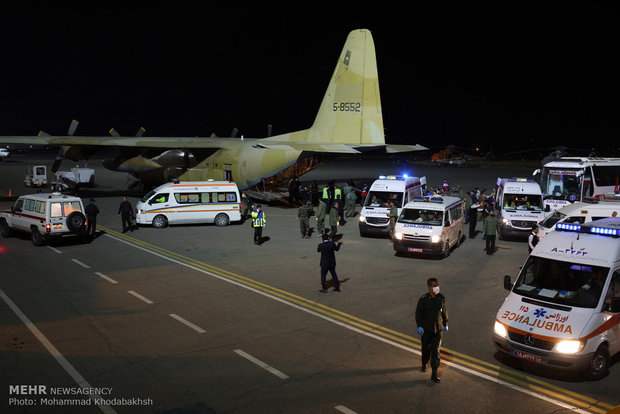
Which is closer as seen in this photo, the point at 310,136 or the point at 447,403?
the point at 447,403

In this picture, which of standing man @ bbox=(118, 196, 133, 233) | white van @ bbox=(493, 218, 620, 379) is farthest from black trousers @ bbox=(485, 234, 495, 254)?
standing man @ bbox=(118, 196, 133, 233)

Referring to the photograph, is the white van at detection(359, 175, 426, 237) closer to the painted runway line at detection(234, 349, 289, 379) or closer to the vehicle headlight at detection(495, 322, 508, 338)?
the vehicle headlight at detection(495, 322, 508, 338)

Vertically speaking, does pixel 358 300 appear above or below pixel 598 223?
below

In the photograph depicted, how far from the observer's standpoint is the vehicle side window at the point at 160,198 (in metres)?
24.4

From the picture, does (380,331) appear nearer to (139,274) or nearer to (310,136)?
(139,274)

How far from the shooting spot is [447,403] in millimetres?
8039

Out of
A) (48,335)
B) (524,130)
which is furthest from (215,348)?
(524,130)

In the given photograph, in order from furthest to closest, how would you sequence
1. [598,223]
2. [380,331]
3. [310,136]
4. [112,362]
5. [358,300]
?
[310,136], [358,300], [598,223], [380,331], [112,362]

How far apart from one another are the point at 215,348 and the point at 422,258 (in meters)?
10.5

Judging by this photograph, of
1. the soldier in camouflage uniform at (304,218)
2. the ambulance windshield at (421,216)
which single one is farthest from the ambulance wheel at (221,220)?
the ambulance windshield at (421,216)

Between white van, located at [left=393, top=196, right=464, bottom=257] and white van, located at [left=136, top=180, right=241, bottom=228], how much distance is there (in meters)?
10.1

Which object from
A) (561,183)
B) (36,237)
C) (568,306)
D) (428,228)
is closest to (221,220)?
(36,237)

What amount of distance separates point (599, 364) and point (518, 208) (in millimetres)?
14701

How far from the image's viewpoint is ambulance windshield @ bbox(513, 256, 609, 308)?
9344 millimetres
